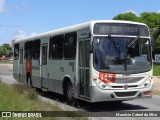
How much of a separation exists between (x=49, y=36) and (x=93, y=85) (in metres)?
5.60

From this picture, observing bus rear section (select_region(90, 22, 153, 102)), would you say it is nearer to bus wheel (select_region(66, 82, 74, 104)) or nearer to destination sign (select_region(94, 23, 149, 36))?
destination sign (select_region(94, 23, 149, 36))

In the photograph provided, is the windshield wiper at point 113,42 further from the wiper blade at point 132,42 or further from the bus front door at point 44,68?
the bus front door at point 44,68

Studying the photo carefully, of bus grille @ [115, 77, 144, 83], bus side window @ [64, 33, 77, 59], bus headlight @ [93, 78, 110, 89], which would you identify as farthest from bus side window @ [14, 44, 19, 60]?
bus grille @ [115, 77, 144, 83]

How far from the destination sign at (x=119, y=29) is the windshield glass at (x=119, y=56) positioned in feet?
0.76

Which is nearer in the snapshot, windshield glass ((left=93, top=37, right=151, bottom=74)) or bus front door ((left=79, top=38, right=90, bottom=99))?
windshield glass ((left=93, top=37, right=151, bottom=74))

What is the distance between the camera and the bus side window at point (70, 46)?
15.2 m

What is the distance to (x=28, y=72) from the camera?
73.6ft

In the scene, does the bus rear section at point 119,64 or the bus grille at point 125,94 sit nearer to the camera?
the bus rear section at point 119,64

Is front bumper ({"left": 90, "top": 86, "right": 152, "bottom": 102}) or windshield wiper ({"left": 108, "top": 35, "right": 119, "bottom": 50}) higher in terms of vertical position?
windshield wiper ({"left": 108, "top": 35, "right": 119, "bottom": 50})

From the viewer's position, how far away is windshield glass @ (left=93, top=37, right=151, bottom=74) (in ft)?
44.3

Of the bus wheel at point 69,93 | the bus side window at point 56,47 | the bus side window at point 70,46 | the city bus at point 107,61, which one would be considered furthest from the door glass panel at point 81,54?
the bus side window at point 56,47

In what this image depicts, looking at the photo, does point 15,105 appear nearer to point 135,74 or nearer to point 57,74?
point 135,74

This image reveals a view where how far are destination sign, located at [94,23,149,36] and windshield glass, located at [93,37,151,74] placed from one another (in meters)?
0.23

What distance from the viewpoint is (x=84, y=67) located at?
46.4 feet
